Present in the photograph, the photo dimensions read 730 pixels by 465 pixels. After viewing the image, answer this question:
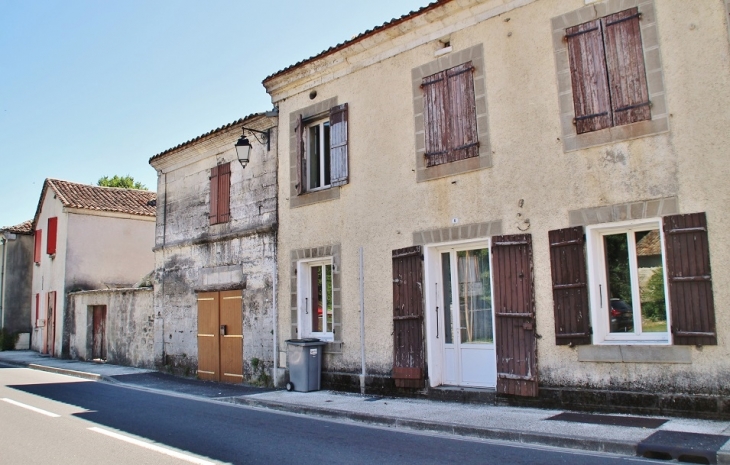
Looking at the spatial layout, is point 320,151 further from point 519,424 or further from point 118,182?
point 118,182

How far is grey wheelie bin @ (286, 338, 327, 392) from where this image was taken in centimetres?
1107

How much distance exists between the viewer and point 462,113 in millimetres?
9438

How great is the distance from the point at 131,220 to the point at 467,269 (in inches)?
700

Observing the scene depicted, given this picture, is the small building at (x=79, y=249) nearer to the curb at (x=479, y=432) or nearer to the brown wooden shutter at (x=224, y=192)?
the brown wooden shutter at (x=224, y=192)

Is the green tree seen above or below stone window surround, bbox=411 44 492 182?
above

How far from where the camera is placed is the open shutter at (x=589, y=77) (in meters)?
7.98

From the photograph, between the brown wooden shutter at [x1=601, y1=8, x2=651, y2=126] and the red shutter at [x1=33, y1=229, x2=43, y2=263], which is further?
the red shutter at [x1=33, y1=229, x2=43, y2=263]

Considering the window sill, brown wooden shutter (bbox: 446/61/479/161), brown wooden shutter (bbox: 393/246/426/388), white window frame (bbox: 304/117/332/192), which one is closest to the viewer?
the window sill

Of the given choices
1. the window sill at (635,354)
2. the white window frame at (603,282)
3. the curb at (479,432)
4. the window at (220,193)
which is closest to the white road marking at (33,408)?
the curb at (479,432)

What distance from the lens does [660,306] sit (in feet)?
24.5

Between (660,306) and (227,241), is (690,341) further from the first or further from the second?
(227,241)

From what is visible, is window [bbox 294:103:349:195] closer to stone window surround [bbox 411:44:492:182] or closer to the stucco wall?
stone window surround [bbox 411:44:492:182]

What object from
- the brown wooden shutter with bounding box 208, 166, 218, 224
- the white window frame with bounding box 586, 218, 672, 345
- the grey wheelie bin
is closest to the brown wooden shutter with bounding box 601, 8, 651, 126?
the white window frame with bounding box 586, 218, 672, 345

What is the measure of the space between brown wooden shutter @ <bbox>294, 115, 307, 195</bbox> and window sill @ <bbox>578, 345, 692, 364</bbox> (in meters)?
6.50
